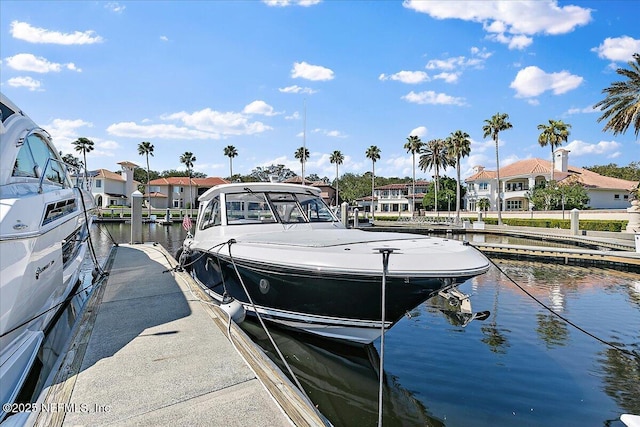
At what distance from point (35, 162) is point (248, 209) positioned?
3240 millimetres

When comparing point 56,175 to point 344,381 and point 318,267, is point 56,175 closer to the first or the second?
point 318,267

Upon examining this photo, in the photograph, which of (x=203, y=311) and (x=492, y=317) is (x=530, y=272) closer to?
(x=492, y=317)

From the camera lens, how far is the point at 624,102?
2377 cm

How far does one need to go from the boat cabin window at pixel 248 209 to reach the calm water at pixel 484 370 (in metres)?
1.93

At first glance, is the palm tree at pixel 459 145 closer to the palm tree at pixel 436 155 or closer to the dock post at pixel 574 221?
the palm tree at pixel 436 155

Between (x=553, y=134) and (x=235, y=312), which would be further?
(x=553, y=134)

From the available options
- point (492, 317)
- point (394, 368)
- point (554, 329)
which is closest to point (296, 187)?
point (394, 368)

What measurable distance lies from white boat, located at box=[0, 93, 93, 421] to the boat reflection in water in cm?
289

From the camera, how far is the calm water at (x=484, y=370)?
3.98 m

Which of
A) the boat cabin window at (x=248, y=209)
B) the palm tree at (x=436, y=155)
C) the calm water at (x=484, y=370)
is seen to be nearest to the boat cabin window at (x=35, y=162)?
the boat cabin window at (x=248, y=209)


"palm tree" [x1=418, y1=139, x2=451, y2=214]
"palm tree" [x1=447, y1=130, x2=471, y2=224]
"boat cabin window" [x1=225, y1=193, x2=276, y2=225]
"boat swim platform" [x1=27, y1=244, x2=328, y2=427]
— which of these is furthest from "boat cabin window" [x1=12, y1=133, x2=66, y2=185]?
"palm tree" [x1=418, y1=139, x2=451, y2=214]

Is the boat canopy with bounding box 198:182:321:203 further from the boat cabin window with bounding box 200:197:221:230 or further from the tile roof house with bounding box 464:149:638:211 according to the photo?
the tile roof house with bounding box 464:149:638:211

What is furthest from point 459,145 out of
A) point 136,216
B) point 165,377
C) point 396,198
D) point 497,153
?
point 165,377

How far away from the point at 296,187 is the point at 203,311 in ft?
9.77
